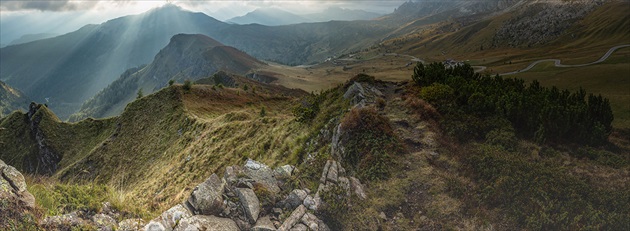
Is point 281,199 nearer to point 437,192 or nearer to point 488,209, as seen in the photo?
point 437,192

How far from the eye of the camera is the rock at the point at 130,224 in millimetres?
9039

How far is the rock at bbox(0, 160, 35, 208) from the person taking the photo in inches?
312

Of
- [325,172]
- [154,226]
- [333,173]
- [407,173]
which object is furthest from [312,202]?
[154,226]

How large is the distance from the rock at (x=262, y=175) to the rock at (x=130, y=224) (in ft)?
14.4

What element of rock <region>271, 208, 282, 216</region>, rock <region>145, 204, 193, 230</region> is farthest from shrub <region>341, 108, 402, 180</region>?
rock <region>145, 204, 193, 230</region>

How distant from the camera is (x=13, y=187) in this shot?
27.6ft

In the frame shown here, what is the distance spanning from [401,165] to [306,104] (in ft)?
49.1

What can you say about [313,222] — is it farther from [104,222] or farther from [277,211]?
[104,222]

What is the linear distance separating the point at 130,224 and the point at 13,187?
3293mm

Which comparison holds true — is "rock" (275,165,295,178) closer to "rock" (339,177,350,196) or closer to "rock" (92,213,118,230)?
"rock" (339,177,350,196)

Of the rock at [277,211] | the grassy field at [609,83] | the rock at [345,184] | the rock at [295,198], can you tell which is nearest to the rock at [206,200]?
the rock at [277,211]

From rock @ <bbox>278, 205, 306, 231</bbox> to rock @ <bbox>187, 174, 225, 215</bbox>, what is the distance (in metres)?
2.48

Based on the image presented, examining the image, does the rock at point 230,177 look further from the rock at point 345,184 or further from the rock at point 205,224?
the rock at point 345,184

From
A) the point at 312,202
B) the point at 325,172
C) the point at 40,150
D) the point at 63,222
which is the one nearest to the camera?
the point at 63,222
